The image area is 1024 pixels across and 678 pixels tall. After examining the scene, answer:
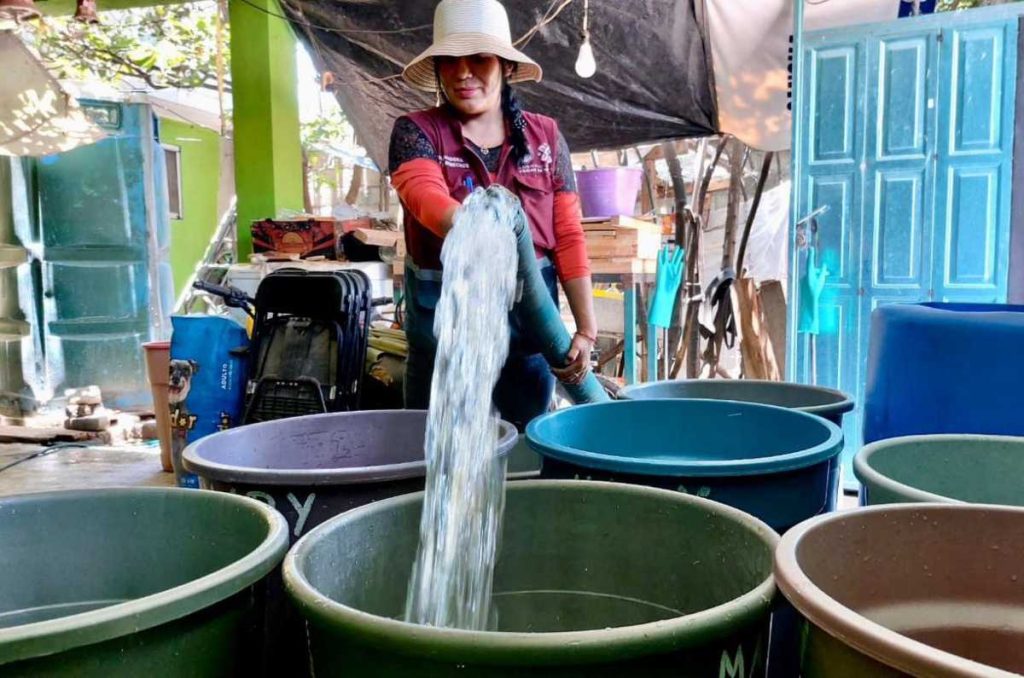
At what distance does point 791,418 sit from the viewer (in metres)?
1.50

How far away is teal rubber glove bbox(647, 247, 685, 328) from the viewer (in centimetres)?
478

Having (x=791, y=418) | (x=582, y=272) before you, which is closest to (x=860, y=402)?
(x=582, y=272)

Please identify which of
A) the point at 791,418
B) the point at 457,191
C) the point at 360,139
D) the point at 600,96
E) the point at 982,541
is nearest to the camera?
the point at 982,541

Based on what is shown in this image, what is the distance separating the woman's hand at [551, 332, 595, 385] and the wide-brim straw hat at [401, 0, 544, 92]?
77 centimetres

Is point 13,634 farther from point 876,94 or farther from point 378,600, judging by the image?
point 876,94

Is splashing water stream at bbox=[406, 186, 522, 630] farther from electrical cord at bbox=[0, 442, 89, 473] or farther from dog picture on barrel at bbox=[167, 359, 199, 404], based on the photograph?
electrical cord at bbox=[0, 442, 89, 473]

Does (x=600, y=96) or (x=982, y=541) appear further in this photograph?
(x=600, y=96)

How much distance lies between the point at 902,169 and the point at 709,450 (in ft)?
8.33

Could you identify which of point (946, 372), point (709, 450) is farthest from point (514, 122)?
point (946, 372)

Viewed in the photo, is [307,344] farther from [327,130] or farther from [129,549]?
[327,130]

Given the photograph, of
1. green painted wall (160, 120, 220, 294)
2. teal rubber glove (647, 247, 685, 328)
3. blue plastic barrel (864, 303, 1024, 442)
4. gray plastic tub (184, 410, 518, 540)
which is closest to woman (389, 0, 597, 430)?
gray plastic tub (184, 410, 518, 540)

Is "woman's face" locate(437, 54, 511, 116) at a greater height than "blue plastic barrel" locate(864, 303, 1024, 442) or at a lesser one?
greater

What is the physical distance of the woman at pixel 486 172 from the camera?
2027 millimetres

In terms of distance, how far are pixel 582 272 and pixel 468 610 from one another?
125cm
